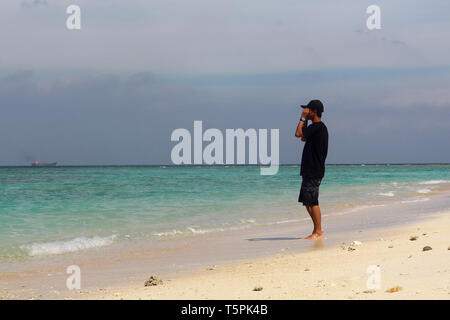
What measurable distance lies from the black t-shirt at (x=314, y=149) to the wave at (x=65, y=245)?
338cm

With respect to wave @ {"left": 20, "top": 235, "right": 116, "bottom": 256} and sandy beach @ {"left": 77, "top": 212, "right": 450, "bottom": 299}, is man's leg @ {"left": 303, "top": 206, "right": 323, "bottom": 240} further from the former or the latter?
wave @ {"left": 20, "top": 235, "right": 116, "bottom": 256}

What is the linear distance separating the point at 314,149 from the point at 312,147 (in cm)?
4

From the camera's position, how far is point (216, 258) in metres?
7.14

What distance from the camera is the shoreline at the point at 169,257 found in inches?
222

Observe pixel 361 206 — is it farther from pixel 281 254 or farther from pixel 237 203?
pixel 281 254

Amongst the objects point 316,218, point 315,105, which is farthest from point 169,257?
point 315,105

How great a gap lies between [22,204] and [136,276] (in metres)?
11.9

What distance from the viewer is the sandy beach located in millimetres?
4289

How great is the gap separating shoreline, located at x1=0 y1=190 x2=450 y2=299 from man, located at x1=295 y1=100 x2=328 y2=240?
0.74m

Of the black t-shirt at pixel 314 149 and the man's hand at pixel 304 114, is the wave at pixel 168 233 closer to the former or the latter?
the black t-shirt at pixel 314 149

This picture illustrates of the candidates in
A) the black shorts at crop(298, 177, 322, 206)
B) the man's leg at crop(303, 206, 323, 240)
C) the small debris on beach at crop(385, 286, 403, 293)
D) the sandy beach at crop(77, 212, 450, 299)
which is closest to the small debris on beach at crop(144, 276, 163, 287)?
the sandy beach at crop(77, 212, 450, 299)
